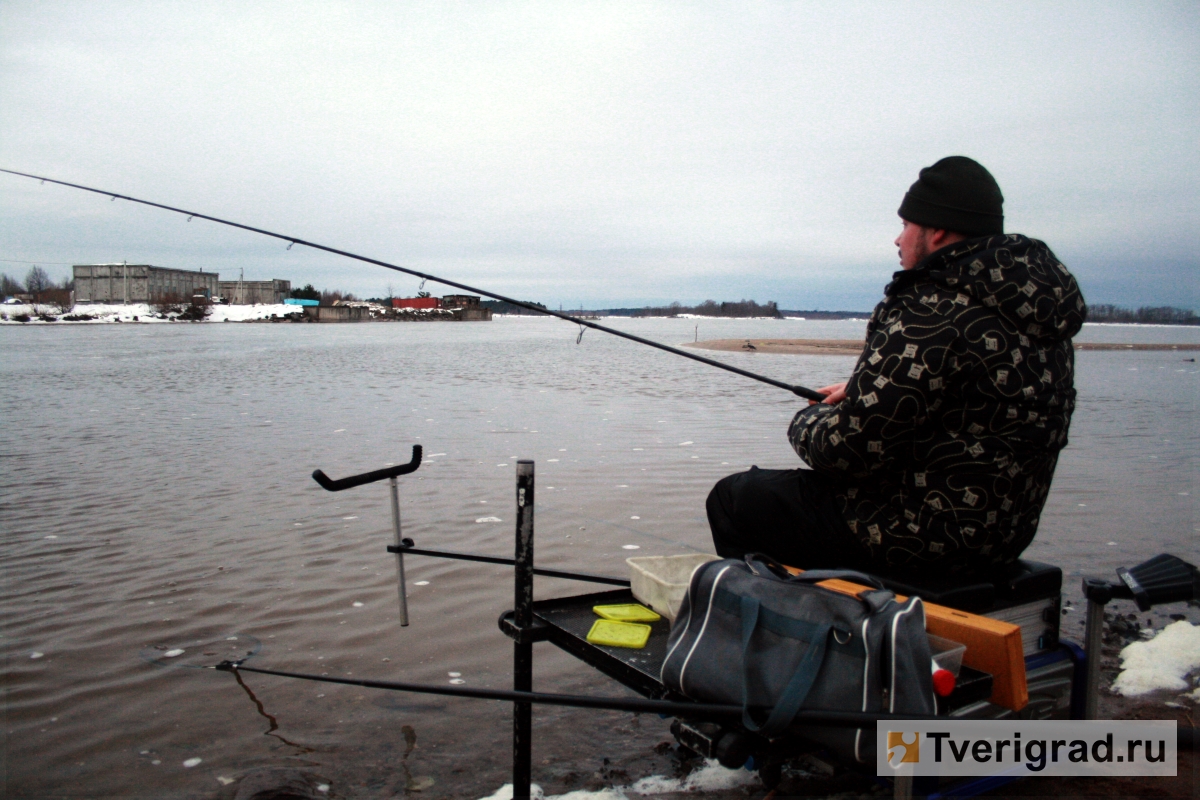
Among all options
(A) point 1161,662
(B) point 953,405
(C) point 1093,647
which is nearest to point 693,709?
(B) point 953,405

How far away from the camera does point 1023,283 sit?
2135 millimetres

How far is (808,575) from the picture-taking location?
77.0 inches

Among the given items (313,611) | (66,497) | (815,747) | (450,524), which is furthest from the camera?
(66,497)

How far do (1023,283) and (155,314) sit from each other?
369ft

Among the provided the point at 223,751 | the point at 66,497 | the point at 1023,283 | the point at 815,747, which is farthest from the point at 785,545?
the point at 66,497

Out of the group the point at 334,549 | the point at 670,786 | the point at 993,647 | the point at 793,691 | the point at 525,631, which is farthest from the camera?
the point at 334,549

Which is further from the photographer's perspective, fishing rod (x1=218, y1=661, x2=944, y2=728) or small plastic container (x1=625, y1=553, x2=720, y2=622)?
small plastic container (x1=625, y1=553, x2=720, y2=622)

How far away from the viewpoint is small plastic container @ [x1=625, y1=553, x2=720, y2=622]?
256 cm

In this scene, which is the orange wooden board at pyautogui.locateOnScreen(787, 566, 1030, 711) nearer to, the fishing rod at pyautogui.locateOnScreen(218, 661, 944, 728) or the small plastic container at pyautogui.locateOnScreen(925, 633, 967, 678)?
the small plastic container at pyautogui.locateOnScreen(925, 633, 967, 678)

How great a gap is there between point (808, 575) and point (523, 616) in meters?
0.95

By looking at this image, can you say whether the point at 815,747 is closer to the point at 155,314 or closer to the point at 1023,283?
the point at 1023,283

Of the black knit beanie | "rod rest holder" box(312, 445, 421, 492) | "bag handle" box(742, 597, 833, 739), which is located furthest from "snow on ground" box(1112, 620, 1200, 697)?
"rod rest holder" box(312, 445, 421, 492)

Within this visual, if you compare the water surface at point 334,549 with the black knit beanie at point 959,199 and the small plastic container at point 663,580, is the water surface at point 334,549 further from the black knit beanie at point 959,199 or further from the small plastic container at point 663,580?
the black knit beanie at point 959,199

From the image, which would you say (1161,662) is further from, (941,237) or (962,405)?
(941,237)
